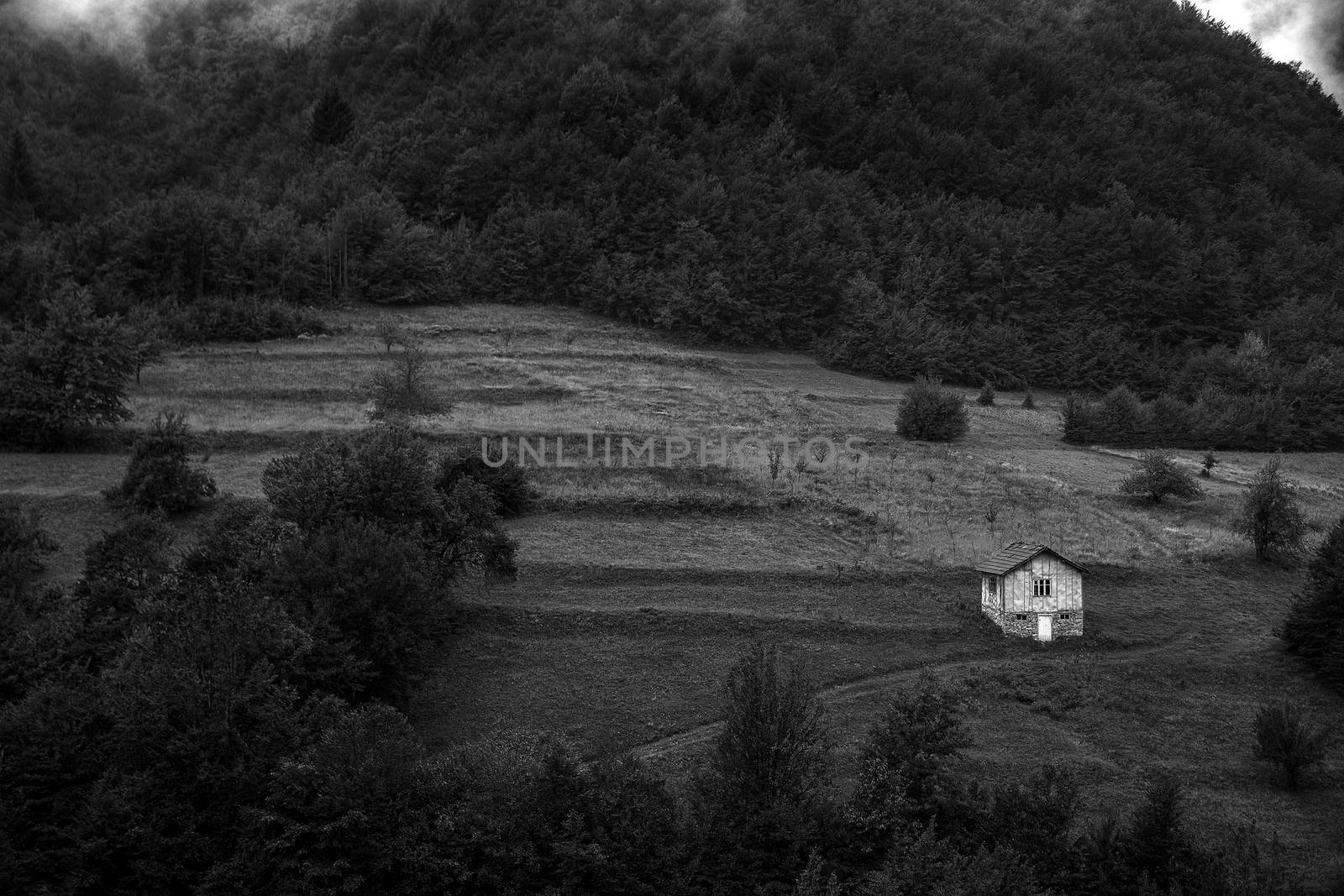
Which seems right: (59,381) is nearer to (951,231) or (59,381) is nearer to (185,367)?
(185,367)

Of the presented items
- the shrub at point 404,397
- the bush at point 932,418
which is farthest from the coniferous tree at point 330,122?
the bush at point 932,418

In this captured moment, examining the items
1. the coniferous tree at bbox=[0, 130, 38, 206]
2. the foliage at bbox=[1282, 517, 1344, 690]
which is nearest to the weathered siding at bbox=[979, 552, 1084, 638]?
the foliage at bbox=[1282, 517, 1344, 690]

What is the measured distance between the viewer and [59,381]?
59344 mm

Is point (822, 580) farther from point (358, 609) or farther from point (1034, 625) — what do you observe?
point (358, 609)

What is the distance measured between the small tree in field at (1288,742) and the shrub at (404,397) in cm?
4071

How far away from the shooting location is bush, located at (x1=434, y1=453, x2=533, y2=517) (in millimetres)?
49969

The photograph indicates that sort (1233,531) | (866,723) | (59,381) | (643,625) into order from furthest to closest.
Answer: (59,381), (1233,531), (643,625), (866,723)

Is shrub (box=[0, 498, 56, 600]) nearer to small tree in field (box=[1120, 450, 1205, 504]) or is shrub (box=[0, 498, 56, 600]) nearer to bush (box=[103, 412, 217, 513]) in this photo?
bush (box=[103, 412, 217, 513])

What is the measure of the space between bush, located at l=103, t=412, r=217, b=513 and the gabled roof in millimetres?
32279

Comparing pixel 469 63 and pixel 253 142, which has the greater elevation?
pixel 469 63

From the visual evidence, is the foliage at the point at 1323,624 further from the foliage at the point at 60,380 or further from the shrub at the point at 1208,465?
the foliage at the point at 60,380

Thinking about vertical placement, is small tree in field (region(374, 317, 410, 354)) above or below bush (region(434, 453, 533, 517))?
above

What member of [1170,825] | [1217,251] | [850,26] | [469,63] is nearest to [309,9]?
[469,63]

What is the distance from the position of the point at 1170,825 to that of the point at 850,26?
366 ft
